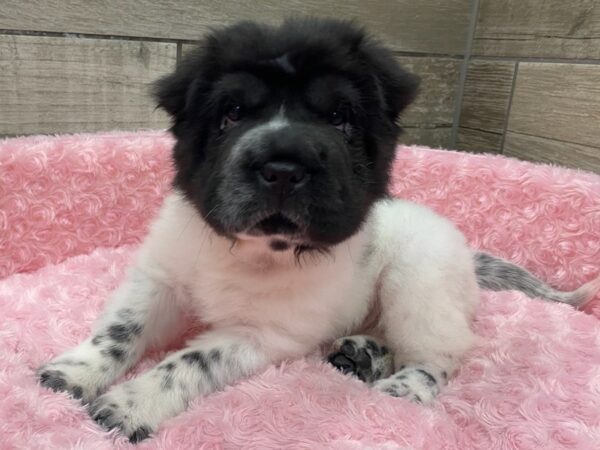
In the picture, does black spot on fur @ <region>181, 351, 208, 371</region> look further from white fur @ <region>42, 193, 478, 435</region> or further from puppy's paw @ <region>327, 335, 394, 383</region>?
puppy's paw @ <region>327, 335, 394, 383</region>

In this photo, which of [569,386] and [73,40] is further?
[73,40]

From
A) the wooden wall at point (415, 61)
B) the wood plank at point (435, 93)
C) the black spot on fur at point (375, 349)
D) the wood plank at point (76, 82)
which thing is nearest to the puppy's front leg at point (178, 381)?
the black spot on fur at point (375, 349)

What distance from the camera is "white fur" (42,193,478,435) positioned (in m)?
1.69

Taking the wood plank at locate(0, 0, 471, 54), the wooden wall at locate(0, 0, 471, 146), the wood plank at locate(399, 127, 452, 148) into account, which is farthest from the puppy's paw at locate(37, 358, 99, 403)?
the wood plank at locate(399, 127, 452, 148)

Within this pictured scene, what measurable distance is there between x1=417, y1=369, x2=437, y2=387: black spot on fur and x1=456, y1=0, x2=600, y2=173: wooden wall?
1.75m

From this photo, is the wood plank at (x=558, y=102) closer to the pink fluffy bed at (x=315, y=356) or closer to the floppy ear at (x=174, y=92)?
the pink fluffy bed at (x=315, y=356)

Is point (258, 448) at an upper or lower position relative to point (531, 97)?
lower

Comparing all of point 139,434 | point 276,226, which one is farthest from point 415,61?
point 139,434

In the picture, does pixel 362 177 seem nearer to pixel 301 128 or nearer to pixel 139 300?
pixel 301 128

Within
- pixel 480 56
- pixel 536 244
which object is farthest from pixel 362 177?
pixel 480 56

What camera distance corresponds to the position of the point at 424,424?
1.59 meters

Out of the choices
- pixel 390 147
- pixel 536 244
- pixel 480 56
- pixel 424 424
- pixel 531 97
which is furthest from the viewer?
pixel 480 56

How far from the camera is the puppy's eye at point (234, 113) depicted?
1.61 meters

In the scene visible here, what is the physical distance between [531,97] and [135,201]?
2.23m
